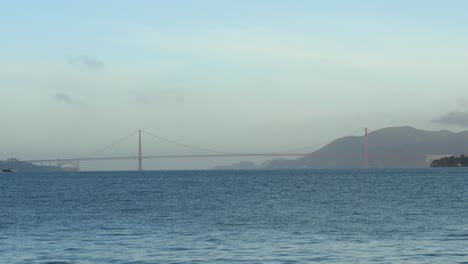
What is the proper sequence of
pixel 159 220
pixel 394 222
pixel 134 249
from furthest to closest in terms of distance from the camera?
pixel 159 220
pixel 394 222
pixel 134 249

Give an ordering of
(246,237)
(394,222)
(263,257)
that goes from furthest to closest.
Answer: (394,222)
(246,237)
(263,257)

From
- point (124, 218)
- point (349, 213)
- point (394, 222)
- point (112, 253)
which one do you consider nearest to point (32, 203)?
point (124, 218)

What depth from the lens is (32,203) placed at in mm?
60625

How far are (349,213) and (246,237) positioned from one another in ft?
48.6

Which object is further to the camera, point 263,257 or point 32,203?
point 32,203

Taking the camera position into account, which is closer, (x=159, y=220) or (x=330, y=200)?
(x=159, y=220)

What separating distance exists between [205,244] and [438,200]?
31.6m

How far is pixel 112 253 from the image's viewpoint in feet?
89.0

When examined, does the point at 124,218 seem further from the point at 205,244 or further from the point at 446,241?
the point at 446,241

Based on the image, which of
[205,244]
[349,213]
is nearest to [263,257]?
[205,244]

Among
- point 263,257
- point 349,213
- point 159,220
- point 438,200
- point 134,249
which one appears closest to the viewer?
point 263,257

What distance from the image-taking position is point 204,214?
4616 centimetres

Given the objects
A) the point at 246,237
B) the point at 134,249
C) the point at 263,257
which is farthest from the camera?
the point at 246,237

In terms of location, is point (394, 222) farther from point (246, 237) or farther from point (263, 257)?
point (263, 257)
